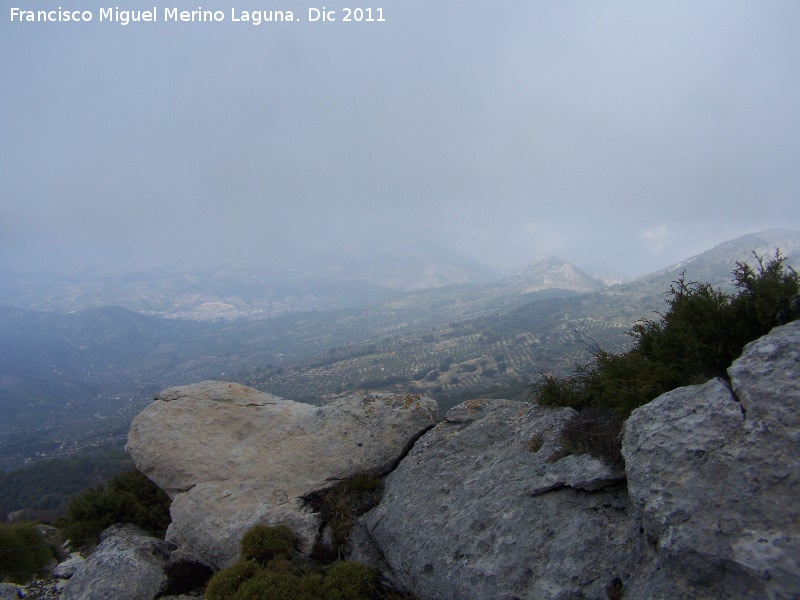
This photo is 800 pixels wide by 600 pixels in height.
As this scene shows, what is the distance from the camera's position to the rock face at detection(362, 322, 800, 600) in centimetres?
498

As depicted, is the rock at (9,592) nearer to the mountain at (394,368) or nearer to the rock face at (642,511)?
the rock face at (642,511)

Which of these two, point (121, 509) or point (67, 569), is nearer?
point (67, 569)

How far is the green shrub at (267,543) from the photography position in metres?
10.2

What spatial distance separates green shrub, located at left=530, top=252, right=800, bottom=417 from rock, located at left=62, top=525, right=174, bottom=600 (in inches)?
510

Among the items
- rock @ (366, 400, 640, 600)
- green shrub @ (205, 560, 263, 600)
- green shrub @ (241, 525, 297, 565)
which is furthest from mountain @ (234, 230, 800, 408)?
green shrub @ (205, 560, 263, 600)

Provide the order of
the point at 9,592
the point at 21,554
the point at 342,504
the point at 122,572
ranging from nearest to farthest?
the point at 122,572
the point at 342,504
the point at 9,592
the point at 21,554

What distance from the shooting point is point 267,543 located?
33.8ft

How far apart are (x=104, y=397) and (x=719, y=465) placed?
202720mm

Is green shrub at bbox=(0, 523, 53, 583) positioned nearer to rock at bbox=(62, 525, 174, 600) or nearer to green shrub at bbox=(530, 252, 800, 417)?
rock at bbox=(62, 525, 174, 600)

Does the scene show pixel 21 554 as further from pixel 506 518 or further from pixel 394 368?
pixel 394 368

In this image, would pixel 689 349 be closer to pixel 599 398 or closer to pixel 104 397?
pixel 599 398

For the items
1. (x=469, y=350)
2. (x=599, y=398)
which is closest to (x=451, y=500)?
(x=599, y=398)

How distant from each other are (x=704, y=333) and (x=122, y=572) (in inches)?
624

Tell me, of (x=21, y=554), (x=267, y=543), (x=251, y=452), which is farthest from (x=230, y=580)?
(x=21, y=554)
